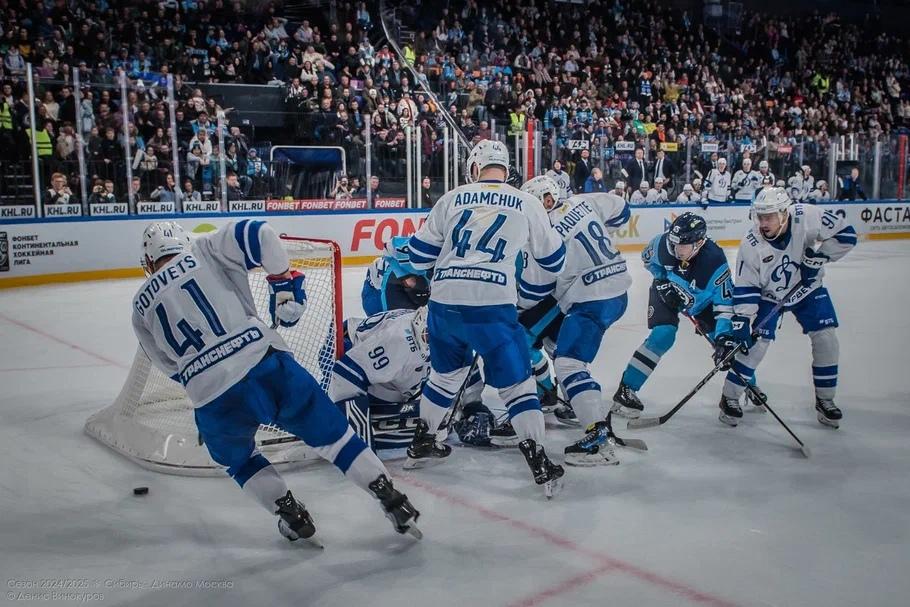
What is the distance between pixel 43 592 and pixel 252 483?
68 centimetres

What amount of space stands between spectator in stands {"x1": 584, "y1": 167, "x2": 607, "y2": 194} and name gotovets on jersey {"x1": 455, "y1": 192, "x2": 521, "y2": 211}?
9.61m

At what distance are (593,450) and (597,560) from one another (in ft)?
3.26

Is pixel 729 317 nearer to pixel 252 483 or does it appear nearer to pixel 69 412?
pixel 252 483

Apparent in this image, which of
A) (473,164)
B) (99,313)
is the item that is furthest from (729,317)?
(99,313)

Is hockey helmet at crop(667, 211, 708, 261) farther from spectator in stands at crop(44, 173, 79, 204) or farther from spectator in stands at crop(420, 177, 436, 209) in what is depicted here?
spectator in stands at crop(420, 177, 436, 209)

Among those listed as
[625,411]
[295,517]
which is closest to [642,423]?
[625,411]

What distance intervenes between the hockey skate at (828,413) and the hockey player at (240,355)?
2467 millimetres

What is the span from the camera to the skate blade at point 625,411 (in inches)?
176

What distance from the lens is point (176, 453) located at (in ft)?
12.0

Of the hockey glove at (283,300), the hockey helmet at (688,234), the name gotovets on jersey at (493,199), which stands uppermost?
the name gotovets on jersey at (493,199)

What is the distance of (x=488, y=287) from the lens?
11.0ft

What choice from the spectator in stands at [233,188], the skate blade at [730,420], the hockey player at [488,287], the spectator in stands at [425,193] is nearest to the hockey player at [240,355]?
the hockey player at [488,287]

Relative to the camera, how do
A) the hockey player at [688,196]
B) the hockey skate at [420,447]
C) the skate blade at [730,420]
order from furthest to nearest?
the hockey player at [688,196] → the skate blade at [730,420] → the hockey skate at [420,447]

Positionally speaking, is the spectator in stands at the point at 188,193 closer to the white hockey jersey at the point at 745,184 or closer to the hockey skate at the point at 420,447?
the hockey skate at the point at 420,447
